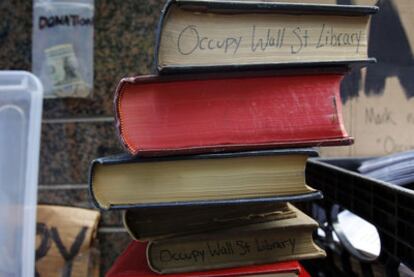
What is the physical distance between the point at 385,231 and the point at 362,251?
0.71 feet

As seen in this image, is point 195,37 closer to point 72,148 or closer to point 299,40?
point 299,40

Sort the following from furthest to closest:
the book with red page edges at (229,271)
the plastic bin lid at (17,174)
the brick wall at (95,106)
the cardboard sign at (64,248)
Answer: the brick wall at (95,106) < the cardboard sign at (64,248) < the plastic bin lid at (17,174) < the book with red page edges at (229,271)

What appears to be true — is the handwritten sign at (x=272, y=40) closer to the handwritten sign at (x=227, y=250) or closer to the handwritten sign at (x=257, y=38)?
the handwritten sign at (x=257, y=38)

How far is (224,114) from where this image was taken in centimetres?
96

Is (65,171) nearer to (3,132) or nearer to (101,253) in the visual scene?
(101,253)

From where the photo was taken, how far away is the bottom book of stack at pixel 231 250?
3.33 feet

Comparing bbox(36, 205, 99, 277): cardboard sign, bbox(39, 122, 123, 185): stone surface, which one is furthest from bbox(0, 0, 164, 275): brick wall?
bbox(36, 205, 99, 277): cardboard sign

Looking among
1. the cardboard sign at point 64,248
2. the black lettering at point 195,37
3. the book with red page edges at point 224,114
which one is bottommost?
the cardboard sign at point 64,248

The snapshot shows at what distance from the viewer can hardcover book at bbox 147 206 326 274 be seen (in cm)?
102

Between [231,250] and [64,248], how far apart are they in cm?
103

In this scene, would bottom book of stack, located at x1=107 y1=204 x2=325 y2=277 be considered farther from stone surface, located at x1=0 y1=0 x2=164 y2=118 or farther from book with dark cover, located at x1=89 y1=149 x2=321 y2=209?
stone surface, located at x1=0 y1=0 x2=164 y2=118

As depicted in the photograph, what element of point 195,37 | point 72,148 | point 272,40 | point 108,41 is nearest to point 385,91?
point 108,41

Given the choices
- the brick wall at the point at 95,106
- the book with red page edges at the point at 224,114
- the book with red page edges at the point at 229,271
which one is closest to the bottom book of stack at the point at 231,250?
the book with red page edges at the point at 229,271

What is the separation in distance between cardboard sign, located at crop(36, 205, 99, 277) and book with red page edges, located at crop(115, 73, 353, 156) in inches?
42.4
